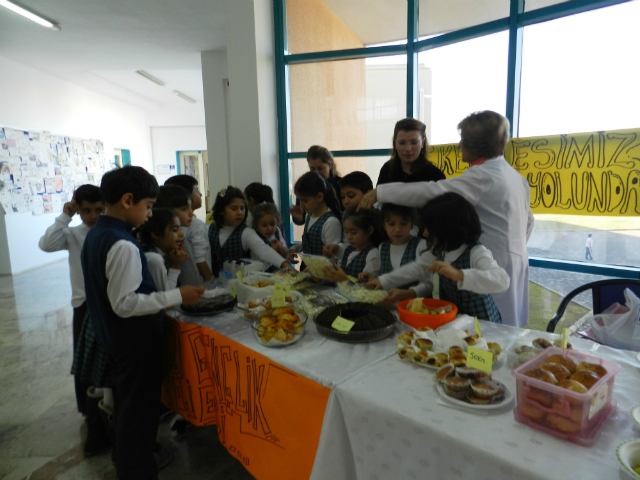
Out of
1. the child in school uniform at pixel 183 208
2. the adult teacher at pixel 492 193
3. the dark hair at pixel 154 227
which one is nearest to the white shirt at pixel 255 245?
the child in school uniform at pixel 183 208

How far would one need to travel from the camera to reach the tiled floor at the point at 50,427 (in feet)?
6.35

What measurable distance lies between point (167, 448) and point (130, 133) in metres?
9.51

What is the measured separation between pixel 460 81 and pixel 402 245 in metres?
1.75

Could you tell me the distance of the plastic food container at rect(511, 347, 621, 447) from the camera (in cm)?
82

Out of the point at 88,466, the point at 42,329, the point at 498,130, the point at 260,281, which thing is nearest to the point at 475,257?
the point at 498,130

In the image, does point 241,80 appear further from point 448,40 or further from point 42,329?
point 42,329

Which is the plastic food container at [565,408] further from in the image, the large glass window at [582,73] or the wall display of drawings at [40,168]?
the wall display of drawings at [40,168]

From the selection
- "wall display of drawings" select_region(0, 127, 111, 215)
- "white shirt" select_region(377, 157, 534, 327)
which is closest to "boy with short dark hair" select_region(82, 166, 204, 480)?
"white shirt" select_region(377, 157, 534, 327)

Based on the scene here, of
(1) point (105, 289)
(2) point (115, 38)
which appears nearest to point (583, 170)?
(1) point (105, 289)

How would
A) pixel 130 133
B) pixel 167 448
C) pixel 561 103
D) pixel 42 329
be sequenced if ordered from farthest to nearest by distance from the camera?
pixel 130 133
pixel 42 329
pixel 561 103
pixel 167 448

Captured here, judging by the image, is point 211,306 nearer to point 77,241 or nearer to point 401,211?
point 401,211

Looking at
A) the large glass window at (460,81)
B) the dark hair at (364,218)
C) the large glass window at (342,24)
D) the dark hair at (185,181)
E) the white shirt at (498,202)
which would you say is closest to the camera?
the white shirt at (498,202)

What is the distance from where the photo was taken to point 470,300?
1.66 meters

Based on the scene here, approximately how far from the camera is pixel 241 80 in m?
3.37
